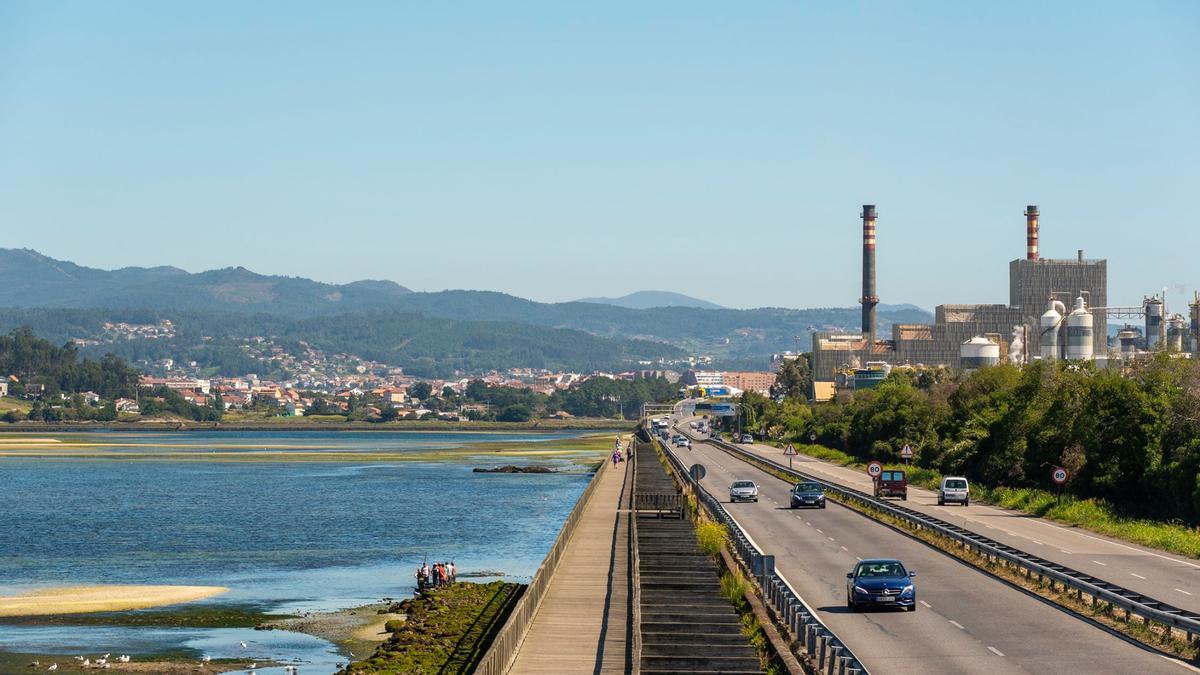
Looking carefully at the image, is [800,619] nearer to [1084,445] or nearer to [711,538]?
[711,538]

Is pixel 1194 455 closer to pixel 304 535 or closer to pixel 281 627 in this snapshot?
pixel 281 627

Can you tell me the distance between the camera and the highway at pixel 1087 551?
135 ft

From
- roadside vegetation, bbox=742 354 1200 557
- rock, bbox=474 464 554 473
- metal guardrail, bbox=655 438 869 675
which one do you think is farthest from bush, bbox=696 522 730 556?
rock, bbox=474 464 554 473

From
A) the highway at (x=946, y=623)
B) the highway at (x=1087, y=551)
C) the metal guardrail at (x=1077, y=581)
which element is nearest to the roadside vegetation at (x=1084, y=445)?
the highway at (x=1087, y=551)

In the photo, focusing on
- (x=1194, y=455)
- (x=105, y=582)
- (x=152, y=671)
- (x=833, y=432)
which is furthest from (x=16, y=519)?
(x=833, y=432)

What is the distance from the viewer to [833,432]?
161 metres

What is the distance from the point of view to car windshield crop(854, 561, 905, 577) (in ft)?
122

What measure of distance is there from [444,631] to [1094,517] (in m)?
30.2

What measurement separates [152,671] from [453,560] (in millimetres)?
29867

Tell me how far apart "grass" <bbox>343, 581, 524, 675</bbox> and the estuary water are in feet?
7.15

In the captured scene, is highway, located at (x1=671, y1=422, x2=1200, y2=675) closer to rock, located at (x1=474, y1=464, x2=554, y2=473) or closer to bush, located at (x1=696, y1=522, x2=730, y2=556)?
Answer: bush, located at (x1=696, y1=522, x2=730, y2=556)

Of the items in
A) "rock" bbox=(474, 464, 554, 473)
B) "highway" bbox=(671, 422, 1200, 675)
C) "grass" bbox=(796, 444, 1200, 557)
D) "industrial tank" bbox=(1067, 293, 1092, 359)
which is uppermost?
"industrial tank" bbox=(1067, 293, 1092, 359)

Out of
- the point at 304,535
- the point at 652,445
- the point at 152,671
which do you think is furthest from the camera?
the point at 652,445

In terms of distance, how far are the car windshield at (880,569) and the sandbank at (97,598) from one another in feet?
93.1
